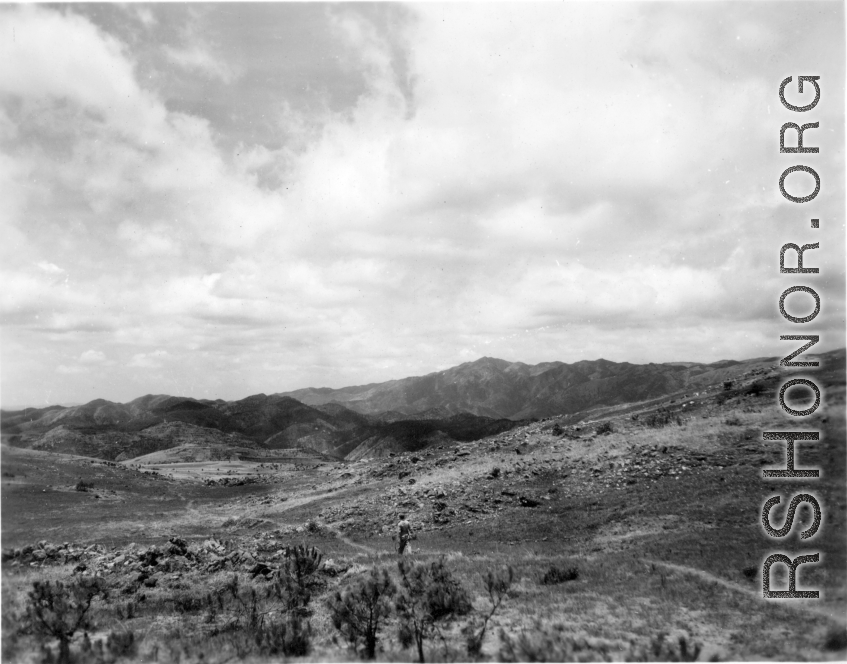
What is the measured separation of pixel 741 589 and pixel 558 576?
5.66 m

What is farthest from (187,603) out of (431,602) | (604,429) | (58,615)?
(604,429)

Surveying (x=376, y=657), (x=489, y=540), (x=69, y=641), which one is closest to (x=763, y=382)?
(x=489, y=540)

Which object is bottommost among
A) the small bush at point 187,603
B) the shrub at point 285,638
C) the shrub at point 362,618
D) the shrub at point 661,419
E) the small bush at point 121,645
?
the small bush at point 187,603

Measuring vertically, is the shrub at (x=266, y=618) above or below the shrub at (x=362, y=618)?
below

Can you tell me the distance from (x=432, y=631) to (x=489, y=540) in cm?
1421

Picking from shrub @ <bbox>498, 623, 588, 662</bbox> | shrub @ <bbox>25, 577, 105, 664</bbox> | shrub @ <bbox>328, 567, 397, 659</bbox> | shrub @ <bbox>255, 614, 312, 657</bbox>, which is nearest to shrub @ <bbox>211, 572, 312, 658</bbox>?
shrub @ <bbox>255, 614, 312, 657</bbox>

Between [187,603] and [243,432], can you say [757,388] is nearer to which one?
[187,603]

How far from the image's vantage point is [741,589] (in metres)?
14.5

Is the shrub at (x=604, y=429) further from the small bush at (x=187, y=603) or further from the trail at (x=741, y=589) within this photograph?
the small bush at (x=187, y=603)

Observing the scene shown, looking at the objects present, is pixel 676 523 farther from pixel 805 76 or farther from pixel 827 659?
pixel 805 76

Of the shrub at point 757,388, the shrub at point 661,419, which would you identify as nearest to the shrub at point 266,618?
the shrub at point 661,419

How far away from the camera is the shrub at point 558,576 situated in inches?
647

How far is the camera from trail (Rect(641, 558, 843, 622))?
1277cm

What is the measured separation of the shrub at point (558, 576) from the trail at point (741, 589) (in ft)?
11.6
